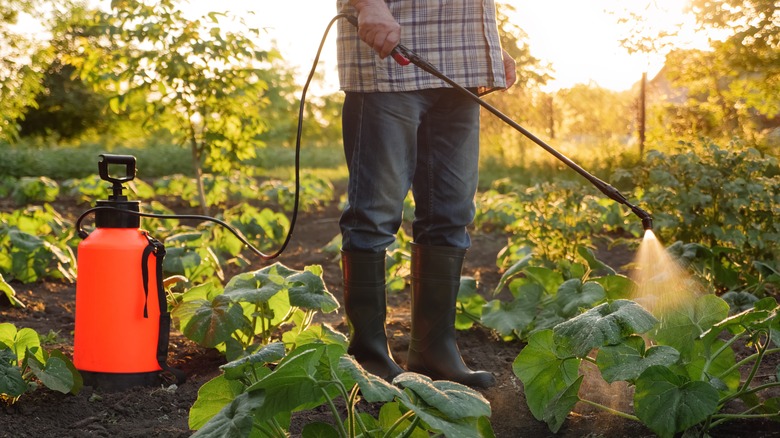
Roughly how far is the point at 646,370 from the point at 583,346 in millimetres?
143

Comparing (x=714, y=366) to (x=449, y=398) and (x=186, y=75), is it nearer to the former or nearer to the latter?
(x=449, y=398)

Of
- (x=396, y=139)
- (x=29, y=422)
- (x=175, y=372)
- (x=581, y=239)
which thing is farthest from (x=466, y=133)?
(x=581, y=239)

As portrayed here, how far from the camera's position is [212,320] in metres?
2.50

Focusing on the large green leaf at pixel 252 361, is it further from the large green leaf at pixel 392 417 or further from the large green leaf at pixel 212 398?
the large green leaf at pixel 392 417

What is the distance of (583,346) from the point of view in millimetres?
1893

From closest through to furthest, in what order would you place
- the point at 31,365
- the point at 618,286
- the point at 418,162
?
the point at 31,365
the point at 418,162
the point at 618,286

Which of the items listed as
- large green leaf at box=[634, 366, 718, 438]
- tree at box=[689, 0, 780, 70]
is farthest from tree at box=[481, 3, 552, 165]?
large green leaf at box=[634, 366, 718, 438]

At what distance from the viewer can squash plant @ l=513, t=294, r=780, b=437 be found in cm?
184

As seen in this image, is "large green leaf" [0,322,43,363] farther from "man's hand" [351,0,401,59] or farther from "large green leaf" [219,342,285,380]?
"man's hand" [351,0,401,59]

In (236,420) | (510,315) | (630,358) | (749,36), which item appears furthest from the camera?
(749,36)

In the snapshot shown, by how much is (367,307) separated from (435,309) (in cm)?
22

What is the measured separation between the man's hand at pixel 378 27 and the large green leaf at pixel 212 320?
869mm

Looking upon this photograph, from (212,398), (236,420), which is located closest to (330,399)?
(236,420)

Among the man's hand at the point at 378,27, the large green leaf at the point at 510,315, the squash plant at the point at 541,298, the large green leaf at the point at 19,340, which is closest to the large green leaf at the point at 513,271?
the squash plant at the point at 541,298
